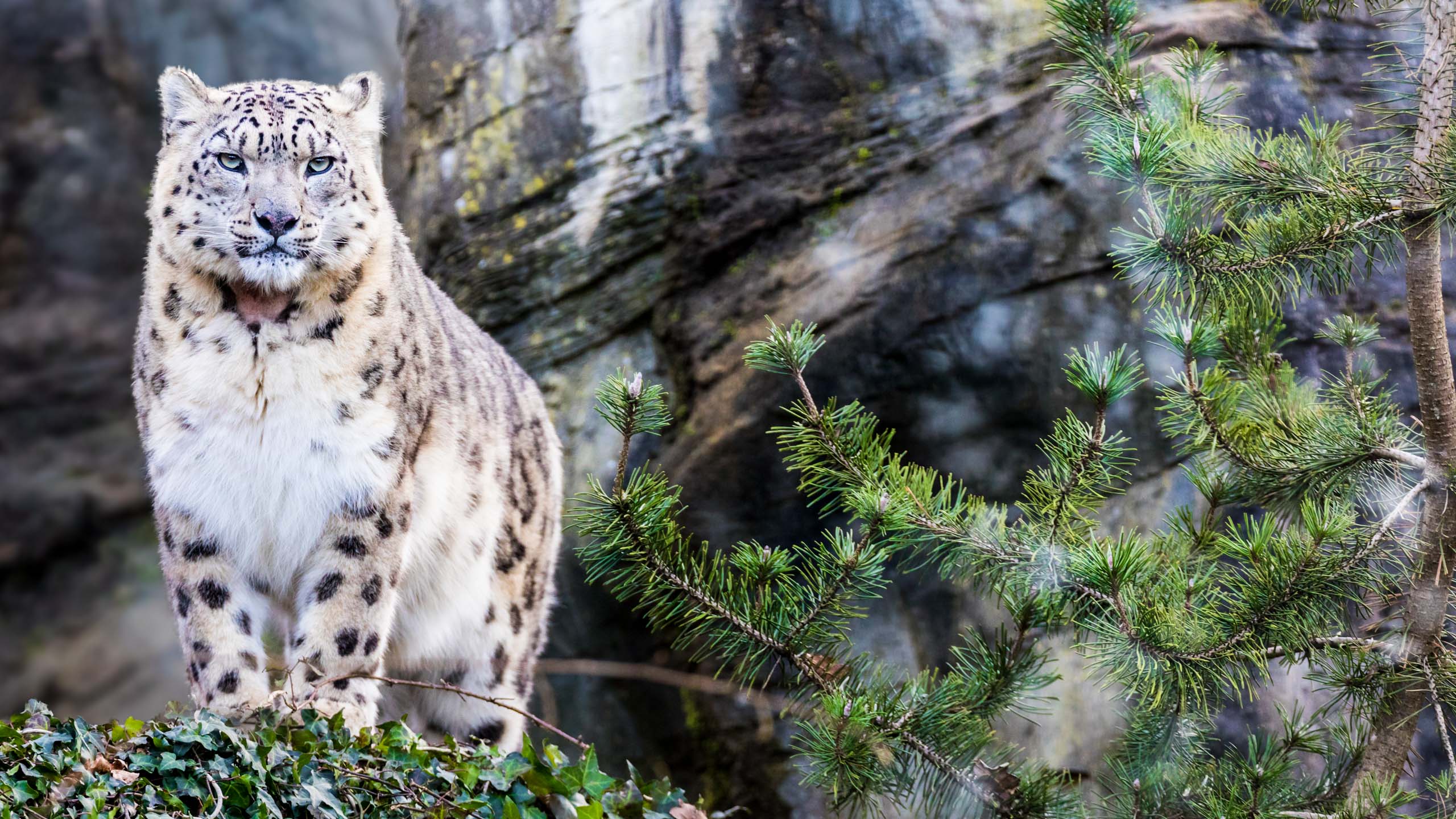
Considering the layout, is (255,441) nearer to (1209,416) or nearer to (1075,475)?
(1075,475)

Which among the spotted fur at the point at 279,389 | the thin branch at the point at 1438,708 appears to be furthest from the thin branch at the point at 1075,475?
the spotted fur at the point at 279,389

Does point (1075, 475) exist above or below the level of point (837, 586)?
above

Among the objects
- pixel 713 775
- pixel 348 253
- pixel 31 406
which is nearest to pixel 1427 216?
pixel 348 253

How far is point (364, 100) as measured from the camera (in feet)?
12.3

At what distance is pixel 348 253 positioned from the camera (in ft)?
11.4

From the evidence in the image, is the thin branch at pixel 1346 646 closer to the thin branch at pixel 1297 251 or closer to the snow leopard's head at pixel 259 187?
the thin branch at pixel 1297 251

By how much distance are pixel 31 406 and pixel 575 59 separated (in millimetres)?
5923

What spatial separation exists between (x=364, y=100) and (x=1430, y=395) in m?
2.98

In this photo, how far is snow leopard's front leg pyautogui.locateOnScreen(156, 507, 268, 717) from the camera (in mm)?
3369

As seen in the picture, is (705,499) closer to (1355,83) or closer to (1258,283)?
(1258,283)

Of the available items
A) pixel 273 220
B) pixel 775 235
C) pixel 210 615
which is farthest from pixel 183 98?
pixel 775 235

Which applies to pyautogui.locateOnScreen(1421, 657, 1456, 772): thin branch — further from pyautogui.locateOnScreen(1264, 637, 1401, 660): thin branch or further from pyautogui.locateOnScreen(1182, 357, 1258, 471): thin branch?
pyautogui.locateOnScreen(1182, 357, 1258, 471): thin branch

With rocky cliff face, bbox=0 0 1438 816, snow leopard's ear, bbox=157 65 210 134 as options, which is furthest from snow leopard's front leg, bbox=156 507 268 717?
rocky cliff face, bbox=0 0 1438 816

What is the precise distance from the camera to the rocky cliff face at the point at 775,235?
477cm
